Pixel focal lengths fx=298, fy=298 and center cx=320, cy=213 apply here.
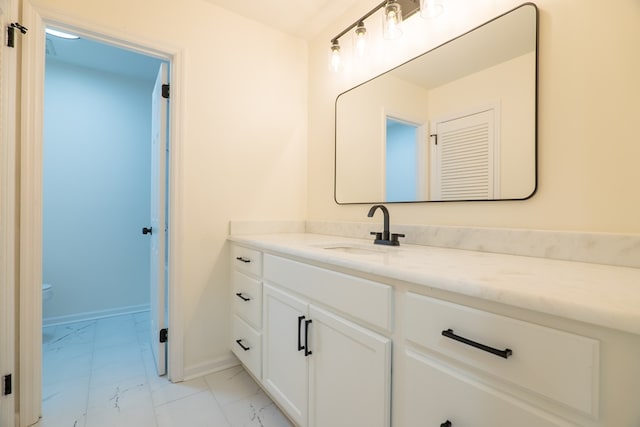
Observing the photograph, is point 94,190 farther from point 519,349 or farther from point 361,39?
point 519,349

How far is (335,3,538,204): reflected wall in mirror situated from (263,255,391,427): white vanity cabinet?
725 mm

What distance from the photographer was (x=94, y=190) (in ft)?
9.14

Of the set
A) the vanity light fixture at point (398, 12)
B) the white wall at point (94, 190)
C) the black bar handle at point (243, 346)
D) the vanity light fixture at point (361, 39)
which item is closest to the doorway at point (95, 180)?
the white wall at point (94, 190)

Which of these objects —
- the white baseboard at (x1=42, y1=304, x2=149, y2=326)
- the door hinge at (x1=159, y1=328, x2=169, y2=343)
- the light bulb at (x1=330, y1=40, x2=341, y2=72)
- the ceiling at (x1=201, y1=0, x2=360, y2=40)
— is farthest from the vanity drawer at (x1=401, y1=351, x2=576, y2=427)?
the white baseboard at (x1=42, y1=304, x2=149, y2=326)

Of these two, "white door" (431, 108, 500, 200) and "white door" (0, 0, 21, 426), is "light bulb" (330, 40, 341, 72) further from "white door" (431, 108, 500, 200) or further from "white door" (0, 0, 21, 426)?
"white door" (0, 0, 21, 426)

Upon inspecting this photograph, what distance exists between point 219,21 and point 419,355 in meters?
2.18

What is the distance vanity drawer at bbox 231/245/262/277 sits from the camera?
5.21 feet

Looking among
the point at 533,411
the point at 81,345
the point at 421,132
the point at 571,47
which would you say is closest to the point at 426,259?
the point at 533,411

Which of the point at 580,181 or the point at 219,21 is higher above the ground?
the point at 219,21

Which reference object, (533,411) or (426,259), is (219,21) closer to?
(426,259)

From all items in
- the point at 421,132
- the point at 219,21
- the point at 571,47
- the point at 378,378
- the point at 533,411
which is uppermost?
the point at 219,21

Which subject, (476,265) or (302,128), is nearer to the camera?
(476,265)

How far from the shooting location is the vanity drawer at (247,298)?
1.58 m

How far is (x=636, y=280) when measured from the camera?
2.37ft
